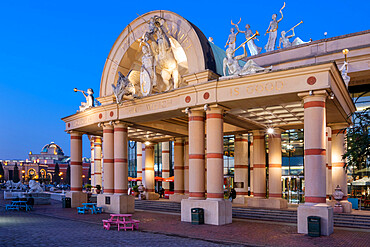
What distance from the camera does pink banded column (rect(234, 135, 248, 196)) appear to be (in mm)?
31406

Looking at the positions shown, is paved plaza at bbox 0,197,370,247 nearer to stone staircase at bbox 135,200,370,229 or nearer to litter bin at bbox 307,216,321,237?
A: litter bin at bbox 307,216,321,237

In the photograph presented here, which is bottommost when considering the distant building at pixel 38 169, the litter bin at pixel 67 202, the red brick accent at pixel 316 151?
the distant building at pixel 38 169

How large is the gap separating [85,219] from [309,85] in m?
13.8

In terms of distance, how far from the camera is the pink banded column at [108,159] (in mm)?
24609

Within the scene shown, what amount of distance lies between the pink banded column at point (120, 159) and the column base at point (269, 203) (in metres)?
9.21

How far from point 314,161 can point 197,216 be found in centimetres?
619

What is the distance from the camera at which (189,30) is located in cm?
1989

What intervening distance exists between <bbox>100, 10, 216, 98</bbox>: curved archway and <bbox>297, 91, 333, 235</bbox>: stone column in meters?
5.94

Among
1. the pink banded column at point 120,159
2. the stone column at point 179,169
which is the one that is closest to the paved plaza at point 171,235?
the pink banded column at point 120,159

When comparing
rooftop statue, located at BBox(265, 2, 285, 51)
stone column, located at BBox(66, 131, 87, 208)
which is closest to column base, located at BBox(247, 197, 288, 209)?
rooftop statue, located at BBox(265, 2, 285, 51)

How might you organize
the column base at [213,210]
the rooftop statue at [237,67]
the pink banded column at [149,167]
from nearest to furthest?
the rooftop statue at [237,67] → the column base at [213,210] → the pink banded column at [149,167]

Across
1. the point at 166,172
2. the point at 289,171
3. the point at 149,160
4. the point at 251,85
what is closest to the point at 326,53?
the point at 251,85

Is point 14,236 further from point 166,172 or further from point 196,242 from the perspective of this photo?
point 166,172

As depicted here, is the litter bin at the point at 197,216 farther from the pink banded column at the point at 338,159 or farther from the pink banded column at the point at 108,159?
the pink banded column at the point at 338,159
